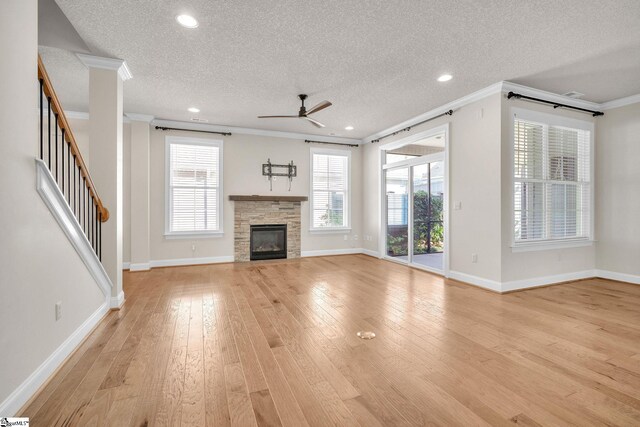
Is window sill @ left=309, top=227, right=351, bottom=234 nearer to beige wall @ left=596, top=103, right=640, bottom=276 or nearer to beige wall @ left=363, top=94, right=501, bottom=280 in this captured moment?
beige wall @ left=363, top=94, right=501, bottom=280

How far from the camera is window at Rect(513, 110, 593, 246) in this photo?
414 cm

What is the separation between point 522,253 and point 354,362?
133 inches

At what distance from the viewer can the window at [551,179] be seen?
13.6ft

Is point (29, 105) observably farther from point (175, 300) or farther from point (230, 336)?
point (175, 300)

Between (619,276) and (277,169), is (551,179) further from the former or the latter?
(277,169)

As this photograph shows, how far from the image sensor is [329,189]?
7031 mm

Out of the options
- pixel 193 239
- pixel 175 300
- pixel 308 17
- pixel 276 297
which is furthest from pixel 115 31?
pixel 193 239

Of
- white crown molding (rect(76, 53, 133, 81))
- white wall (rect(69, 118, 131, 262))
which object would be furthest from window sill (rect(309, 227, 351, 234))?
white crown molding (rect(76, 53, 133, 81))

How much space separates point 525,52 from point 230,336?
13.6 ft

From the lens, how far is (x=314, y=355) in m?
2.23

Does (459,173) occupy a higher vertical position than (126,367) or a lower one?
higher

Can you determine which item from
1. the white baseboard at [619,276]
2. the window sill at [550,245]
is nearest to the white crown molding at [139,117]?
the window sill at [550,245]

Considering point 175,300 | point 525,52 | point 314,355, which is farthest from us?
point 175,300

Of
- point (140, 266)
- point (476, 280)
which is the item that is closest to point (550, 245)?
point (476, 280)
